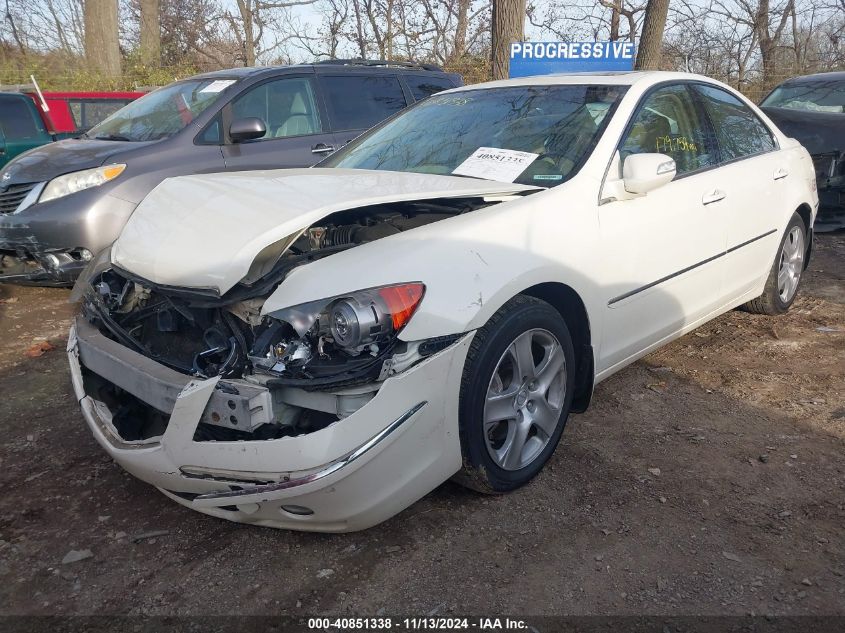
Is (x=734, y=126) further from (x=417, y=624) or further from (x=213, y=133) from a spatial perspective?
(x=213, y=133)

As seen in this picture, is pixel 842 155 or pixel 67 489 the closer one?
pixel 67 489

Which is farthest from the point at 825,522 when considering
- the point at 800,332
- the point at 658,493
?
the point at 800,332

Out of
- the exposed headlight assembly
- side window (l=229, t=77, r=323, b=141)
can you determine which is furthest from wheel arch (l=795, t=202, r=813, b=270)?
side window (l=229, t=77, r=323, b=141)

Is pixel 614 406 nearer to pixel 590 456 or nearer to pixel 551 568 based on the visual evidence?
pixel 590 456

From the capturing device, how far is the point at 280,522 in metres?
2.38

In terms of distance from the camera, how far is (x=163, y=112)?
6.25 meters

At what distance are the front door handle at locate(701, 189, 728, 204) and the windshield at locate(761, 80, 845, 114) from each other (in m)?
5.38

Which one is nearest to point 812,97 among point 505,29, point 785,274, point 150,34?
point 505,29

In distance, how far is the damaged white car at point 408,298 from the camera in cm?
225

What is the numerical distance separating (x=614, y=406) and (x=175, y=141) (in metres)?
4.09

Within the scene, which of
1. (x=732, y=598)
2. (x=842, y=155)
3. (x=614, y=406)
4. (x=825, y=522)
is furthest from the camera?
(x=842, y=155)

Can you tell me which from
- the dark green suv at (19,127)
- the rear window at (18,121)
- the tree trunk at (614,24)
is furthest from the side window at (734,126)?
the tree trunk at (614,24)

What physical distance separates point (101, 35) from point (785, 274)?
51.2 ft

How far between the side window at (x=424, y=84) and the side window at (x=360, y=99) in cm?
16
